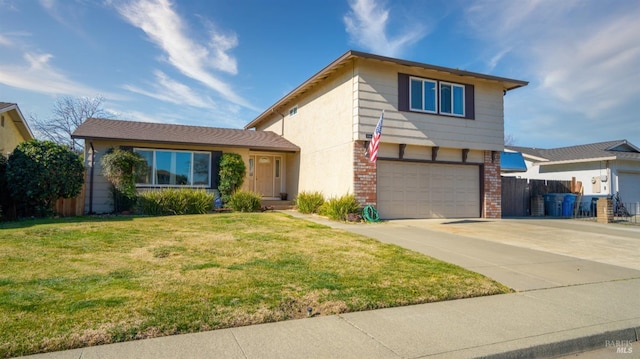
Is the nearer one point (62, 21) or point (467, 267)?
point (467, 267)

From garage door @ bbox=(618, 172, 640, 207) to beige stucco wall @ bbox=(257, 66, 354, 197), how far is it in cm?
1835

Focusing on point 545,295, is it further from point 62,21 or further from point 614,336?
point 62,21

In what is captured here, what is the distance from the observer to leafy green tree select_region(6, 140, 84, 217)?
1190cm

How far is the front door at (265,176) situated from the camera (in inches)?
755

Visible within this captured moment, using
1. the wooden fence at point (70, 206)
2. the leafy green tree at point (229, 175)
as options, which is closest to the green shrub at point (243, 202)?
the leafy green tree at point (229, 175)

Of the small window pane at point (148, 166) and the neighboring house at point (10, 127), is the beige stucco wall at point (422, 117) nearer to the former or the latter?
the small window pane at point (148, 166)

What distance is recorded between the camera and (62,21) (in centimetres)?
1212

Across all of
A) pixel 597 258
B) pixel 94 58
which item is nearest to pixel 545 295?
pixel 597 258

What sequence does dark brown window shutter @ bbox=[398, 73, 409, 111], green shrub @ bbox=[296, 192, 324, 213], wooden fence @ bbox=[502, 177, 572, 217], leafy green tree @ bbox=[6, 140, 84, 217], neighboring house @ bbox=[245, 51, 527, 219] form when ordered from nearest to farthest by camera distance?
leafy green tree @ bbox=[6, 140, 84, 217] < neighboring house @ bbox=[245, 51, 527, 219] < dark brown window shutter @ bbox=[398, 73, 409, 111] < green shrub @ bbox=[296, 192, 324, 213] < wooden fence @ bbox=[502, 177, 572, 217]

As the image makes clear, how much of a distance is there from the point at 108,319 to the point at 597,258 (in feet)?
29.3

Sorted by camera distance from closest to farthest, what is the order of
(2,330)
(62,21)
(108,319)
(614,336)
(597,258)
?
(2,330) < (108,319) < (614,336) < (597,258) < (62,21)

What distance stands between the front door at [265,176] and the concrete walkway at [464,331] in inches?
561

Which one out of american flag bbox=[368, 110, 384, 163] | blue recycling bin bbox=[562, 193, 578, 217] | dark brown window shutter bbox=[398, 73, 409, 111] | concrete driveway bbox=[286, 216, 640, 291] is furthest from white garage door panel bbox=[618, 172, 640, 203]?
american flag bbox=[368, 110, 384, 163]

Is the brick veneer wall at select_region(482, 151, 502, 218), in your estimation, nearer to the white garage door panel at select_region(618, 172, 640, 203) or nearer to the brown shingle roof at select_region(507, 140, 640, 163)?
the brown shingle roof at select_region(507, 140, 640, 163)
